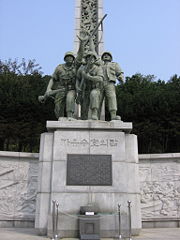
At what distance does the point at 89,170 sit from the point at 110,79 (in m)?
3.01

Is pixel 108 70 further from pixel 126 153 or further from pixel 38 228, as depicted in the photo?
pixel 38 228

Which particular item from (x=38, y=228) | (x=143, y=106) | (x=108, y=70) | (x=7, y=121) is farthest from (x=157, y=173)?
(x=7, y=121)

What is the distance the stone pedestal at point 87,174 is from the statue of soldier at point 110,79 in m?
0.65

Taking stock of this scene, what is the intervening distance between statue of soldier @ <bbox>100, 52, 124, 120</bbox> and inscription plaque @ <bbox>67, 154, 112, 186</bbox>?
1531mm

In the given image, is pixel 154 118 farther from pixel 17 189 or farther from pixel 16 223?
pixel 16 223

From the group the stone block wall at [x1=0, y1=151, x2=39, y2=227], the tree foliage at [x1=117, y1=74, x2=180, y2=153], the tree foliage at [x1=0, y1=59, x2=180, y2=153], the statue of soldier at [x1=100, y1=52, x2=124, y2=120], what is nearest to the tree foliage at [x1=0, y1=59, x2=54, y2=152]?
the tree foliage at [x1=0, y1=59, x2=180, y2=153]

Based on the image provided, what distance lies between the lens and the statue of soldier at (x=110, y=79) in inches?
339

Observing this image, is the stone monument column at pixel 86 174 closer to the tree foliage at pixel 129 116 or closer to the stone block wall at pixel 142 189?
the stone block wall at pixel 142 189

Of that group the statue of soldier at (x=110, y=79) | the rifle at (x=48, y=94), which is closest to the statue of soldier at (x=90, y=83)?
the statue of soldier at (x=110, y=79)

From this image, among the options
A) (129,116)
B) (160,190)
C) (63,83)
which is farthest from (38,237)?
(129,116)

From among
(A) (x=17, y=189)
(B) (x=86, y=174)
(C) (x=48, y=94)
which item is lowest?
(A) (x=17, y=189)

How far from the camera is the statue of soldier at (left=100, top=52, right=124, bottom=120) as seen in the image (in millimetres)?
8617

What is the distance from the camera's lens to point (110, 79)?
876cm

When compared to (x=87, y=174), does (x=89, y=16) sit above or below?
above
